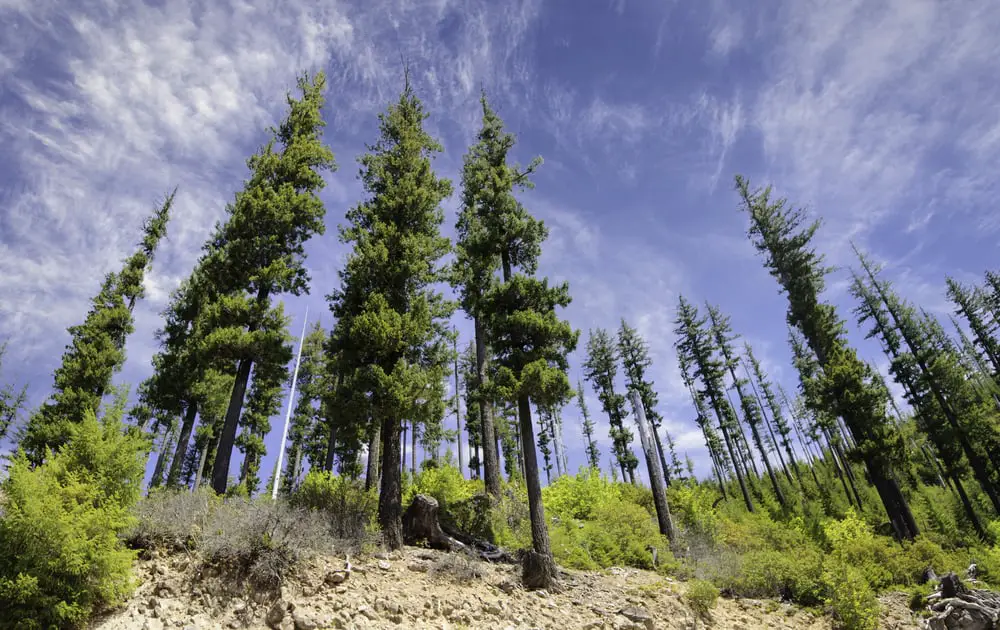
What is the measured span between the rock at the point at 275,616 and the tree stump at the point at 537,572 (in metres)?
4.68

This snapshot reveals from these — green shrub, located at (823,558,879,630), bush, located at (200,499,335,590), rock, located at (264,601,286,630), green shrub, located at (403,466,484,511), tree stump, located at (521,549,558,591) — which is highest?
green shrub, located at (403,466,484,511)

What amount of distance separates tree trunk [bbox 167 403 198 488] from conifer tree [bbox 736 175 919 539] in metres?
25.8

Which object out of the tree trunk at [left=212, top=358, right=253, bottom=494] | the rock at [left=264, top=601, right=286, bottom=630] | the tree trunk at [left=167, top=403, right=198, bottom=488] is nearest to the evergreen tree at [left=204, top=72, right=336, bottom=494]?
the tree trunk at [left=212, top=358, right=253, bottom=494]

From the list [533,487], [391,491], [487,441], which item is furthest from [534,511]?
[487,441]

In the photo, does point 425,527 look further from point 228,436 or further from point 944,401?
point 944,401

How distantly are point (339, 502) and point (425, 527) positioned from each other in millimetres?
2243

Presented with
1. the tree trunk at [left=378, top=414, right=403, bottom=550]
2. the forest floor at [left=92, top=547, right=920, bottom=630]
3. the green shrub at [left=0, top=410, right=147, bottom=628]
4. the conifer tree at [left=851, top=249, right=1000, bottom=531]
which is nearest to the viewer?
the green shrub at [left=0, top=410, right=147, bottom=628]

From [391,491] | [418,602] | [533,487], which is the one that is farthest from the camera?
[533,487]

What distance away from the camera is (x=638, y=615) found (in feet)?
27.3

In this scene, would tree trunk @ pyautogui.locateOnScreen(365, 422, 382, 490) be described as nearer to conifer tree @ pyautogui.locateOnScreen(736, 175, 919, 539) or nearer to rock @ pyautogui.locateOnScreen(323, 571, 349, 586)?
rock @ pyautogui.locateOnScreen(323, 571, 349, 586)

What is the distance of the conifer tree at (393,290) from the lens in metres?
11.1

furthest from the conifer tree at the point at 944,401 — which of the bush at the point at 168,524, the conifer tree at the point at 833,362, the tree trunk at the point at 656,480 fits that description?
the bush at the point at 168,524

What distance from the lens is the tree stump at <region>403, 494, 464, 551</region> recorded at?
11055 millimetres

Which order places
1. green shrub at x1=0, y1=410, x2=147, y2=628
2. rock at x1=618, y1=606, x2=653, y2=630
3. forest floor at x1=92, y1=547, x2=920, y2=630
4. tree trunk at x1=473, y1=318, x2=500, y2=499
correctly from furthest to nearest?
1. tree trunk at x1=473, y1=318, x2=500, y2=499
2. rock at x1=618, y1=606, x2=653, y2=630
3. forest floor at x1=92, y1=547, x2=920, y2=630
4. green shrub at x1=0, y1=410, x2=147, y2=628
